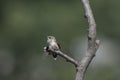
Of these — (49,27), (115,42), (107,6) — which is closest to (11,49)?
(49,27)

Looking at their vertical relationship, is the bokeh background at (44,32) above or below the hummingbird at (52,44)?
below

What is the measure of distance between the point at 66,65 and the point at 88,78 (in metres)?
0.82

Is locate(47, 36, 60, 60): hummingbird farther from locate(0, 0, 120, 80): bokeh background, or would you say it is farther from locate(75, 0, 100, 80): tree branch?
locate(0, 0, 120, 80): bokeh background

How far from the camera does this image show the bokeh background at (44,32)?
28.5ft

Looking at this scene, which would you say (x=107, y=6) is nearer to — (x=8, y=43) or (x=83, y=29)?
(x=83, y=29)

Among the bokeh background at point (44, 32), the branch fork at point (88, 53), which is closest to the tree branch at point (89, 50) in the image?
the branch fork at point (88, 53)

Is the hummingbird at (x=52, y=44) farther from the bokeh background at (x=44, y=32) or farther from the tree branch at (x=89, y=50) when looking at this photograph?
the bokeh background at (x=44, y=32)

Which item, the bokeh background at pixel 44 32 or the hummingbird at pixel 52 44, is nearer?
the hummingbird at pixel 52 44

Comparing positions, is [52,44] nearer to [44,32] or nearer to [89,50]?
[89,50]

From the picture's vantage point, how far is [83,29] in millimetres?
9492

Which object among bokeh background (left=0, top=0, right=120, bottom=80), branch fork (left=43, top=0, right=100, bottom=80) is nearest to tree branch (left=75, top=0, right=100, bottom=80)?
branch fork (left=43, top=0, right=100, bottom=80)

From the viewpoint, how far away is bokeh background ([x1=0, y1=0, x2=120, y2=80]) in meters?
8.70

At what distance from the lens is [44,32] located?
8.63 m

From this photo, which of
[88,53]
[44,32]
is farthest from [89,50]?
[44,32]
